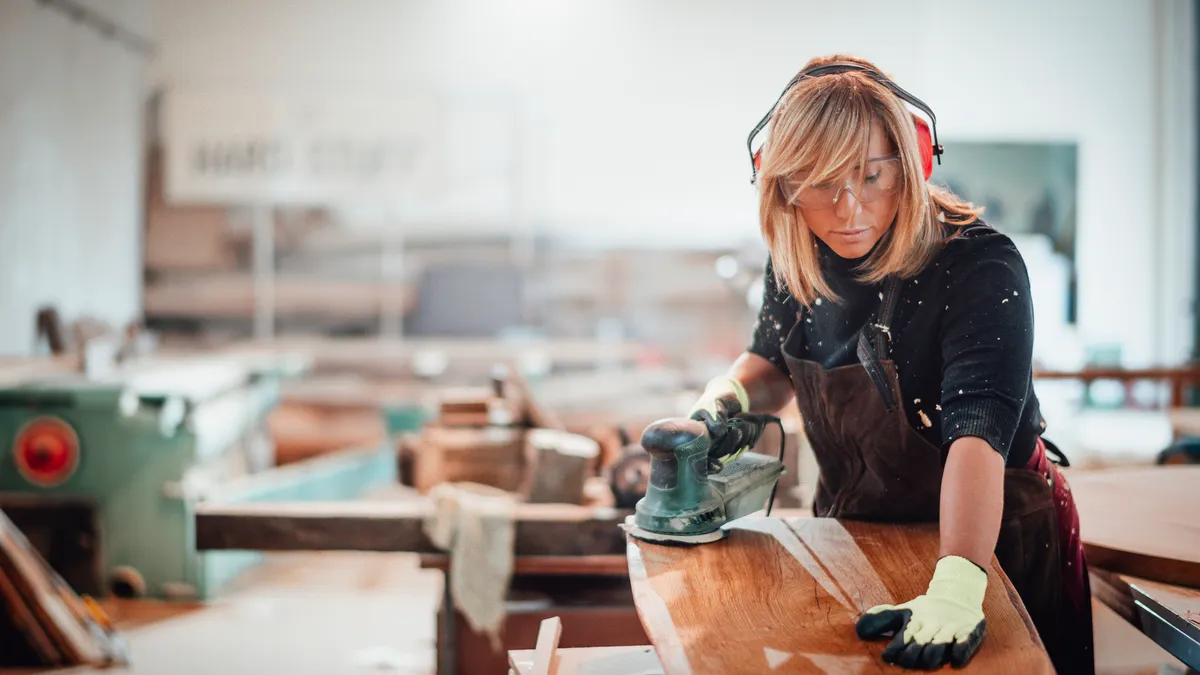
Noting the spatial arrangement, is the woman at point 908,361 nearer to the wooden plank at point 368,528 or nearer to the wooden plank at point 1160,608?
the wooden plank at point 1160,608

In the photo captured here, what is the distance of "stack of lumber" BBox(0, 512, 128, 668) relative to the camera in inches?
131

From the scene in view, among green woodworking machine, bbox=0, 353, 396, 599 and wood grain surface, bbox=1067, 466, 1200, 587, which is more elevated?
wood grain surface, bbox=1067, 466, 1200, 587

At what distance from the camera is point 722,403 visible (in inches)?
68.6

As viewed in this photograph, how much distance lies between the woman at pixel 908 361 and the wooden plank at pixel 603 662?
1.34 feet

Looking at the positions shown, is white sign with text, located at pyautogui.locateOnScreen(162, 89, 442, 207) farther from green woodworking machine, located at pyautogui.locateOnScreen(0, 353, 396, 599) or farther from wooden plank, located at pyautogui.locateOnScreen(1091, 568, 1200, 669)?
wooden plank, located at pyautogui.locateOnScreen(1091, 568, 1200, 669)

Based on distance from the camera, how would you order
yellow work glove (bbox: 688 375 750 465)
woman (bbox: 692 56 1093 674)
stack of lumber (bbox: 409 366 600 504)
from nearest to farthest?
woman (bbox: 692 56 1093 674) < yellow work glove (bbox: 688 375 750 465) < stack of lumber (bbox: 409 366 600 504)

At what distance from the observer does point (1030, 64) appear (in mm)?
7879

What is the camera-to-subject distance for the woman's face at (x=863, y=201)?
4.91 feet

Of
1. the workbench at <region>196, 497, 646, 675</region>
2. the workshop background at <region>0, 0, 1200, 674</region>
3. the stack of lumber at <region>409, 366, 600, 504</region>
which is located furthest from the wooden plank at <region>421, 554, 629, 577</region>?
the workshop background at <region>0, 0, 1200, 674</region>

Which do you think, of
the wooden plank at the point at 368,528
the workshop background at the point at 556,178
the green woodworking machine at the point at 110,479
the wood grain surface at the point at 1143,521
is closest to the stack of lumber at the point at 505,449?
the wooden plank at the point at 368,528

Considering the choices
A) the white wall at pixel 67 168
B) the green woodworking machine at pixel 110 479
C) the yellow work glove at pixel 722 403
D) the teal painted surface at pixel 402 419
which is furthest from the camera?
the teal painted surface at pixel 402 419

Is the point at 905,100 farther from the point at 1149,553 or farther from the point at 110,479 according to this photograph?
the point at 110,479

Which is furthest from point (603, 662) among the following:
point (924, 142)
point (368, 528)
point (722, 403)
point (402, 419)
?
point (402, 419)

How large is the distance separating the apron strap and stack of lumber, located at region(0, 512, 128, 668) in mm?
3036
